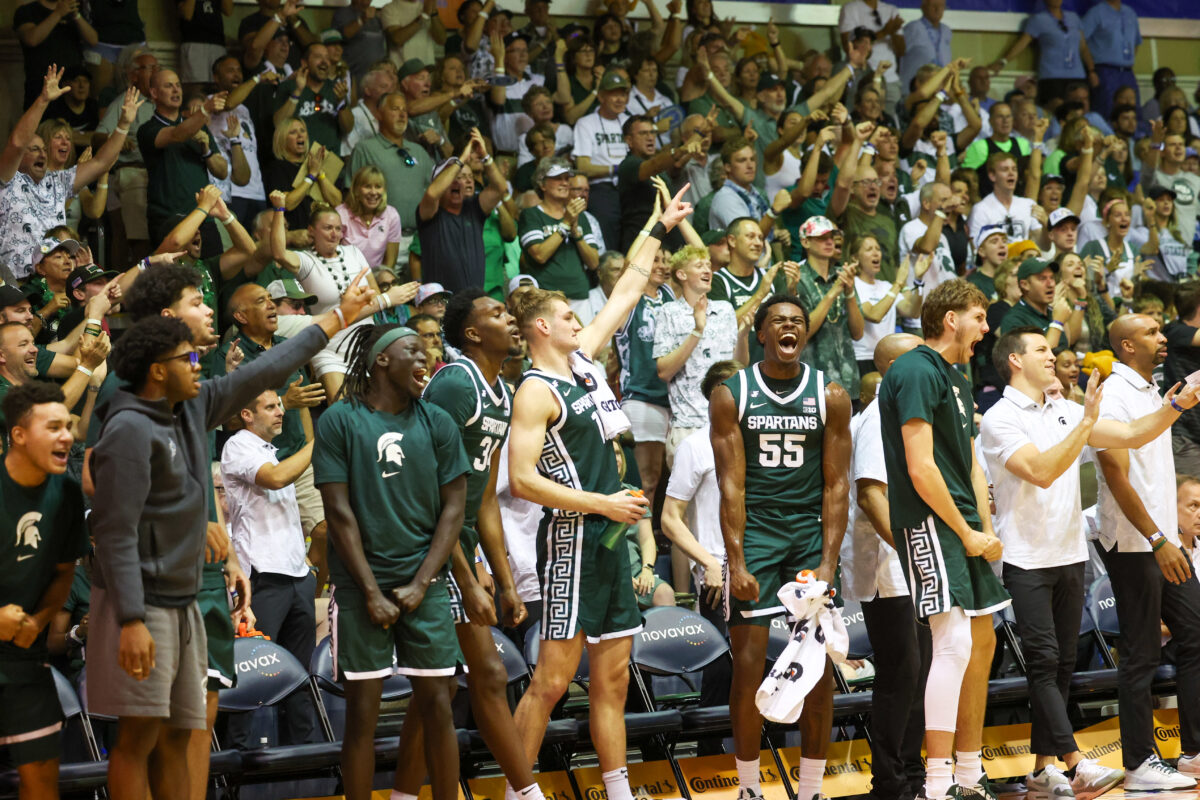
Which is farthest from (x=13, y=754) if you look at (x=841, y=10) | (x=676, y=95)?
(x=841, y=10)

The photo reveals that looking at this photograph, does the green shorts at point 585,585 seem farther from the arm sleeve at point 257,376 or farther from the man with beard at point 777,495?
the arm sleeve at point 257,376

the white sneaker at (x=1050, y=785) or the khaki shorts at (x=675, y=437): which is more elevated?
the khaki shorts at (x=675, y=437)

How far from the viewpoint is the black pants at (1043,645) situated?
6434 mm

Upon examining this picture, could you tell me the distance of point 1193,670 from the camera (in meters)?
6.84

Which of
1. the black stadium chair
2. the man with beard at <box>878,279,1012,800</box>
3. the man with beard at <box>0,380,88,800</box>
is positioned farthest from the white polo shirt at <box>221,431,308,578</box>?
the man with beard at <box>878,279,1012,800</box>

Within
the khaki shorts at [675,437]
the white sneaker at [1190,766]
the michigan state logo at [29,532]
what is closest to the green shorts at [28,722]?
the michigan state logo at [29,532]

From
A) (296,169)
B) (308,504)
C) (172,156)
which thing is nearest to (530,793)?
(308,504)

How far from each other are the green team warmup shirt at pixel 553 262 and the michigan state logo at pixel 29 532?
5.95 metres

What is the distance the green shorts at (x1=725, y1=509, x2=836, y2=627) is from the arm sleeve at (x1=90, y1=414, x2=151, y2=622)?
259 centimetres

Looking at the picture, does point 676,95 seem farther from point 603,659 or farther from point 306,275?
point 603,659

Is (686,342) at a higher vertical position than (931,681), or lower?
higher

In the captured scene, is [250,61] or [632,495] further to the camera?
[250,61]

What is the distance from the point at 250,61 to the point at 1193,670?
321 inches

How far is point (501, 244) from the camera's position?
1080cm
